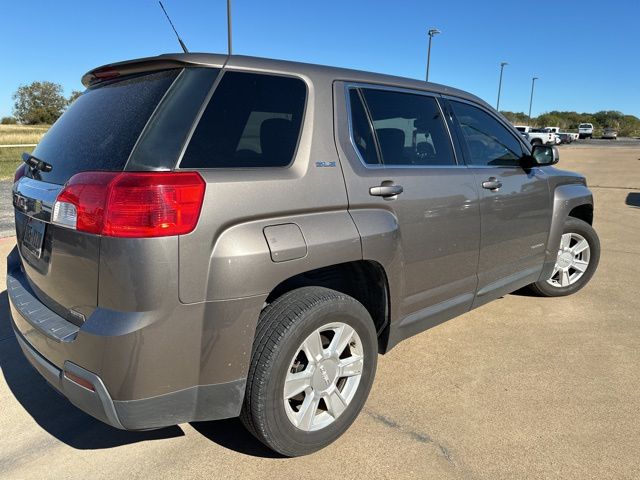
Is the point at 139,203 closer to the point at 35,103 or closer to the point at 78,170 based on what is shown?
the point at 78,170

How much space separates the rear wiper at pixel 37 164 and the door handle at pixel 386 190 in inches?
62.2

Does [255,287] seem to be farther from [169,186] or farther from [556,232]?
[556,232]

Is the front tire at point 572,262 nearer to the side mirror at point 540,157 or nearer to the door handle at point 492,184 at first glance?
the side mirror at point 540,157

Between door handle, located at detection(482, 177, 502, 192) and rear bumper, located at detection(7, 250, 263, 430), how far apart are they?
2049 millimetres

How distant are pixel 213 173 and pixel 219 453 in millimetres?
1430

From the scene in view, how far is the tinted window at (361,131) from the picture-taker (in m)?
2.61

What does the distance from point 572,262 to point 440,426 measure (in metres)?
2.82

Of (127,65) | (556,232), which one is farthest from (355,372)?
(556,232)

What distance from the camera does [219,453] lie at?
8.02 ft

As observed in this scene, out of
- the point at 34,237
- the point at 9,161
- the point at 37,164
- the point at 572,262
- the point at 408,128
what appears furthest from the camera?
the point at 9,161

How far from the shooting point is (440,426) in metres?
2.67

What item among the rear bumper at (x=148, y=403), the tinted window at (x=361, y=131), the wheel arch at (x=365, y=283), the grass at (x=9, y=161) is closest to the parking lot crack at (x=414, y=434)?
the wheel arch at (x=365, y=283)

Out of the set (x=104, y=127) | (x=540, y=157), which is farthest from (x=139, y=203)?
(x=540, y=157)

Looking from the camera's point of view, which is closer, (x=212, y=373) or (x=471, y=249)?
(x=212, y=373)
